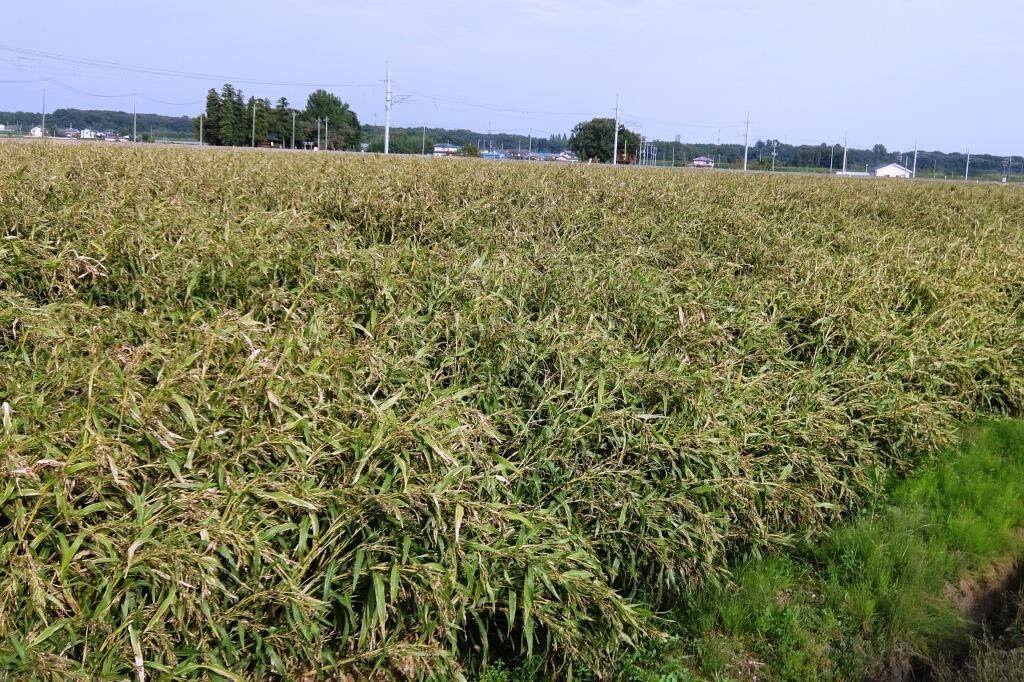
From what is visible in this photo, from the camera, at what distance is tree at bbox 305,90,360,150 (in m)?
43.1

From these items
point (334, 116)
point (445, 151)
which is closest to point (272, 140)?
point (334, 116)

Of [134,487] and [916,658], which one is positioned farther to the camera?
[916,658]

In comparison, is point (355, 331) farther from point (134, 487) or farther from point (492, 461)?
point (134, 487)

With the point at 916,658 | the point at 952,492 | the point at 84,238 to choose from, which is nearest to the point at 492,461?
the point at 916,658

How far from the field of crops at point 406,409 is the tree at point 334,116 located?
3838 centimetres

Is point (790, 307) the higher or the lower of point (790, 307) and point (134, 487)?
the higher

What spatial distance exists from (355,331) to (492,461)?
3.31ft

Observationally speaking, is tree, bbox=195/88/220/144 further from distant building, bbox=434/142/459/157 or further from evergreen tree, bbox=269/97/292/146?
distant building, bbox=434/142/459/157

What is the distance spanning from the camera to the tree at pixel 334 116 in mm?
43062

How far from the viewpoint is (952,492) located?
14.0 ft

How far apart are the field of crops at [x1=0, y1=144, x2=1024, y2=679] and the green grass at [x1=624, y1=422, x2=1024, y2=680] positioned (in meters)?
0.14

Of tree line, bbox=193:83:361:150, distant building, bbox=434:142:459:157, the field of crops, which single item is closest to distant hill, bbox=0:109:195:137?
tree line, bbox=193:83:361:150

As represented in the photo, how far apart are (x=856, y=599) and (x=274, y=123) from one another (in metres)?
41.0

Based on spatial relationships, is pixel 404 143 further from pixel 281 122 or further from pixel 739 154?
pixel 739 154
